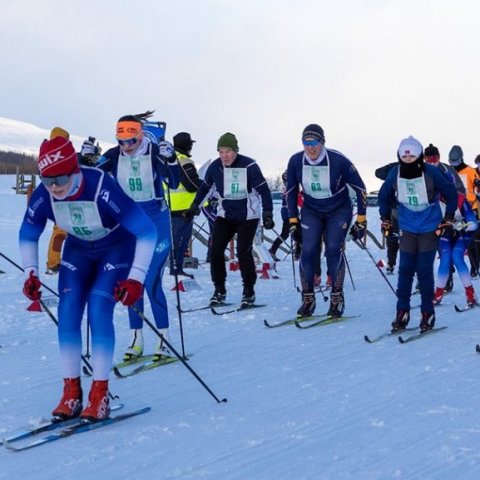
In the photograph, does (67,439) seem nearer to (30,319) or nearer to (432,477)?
(432,477)

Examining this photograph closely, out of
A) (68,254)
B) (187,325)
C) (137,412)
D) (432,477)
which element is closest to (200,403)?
(137,412)

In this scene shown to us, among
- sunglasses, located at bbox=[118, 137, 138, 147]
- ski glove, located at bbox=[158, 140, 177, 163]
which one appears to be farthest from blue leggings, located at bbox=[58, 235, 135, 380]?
ski glove, located at bbox=[158, 140, 177, 163]

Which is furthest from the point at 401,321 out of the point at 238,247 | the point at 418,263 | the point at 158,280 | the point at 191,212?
the point at 191,212

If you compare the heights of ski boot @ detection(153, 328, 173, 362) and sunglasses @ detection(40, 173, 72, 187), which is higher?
sunglasses @ detection(40, 173, 72, 187)

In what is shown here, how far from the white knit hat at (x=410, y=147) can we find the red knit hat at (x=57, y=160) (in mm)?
3511

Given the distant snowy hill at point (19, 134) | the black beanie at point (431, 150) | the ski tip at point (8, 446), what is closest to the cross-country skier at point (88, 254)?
the ski tip at point (8, 446)

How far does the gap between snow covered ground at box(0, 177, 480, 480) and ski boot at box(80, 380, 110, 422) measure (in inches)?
3.4

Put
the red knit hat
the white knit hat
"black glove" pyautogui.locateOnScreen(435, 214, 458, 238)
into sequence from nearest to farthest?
the red knit hat < the white knit hat < "black glove" pyautogui.locateOnScreen(435, 214, 458, 238)

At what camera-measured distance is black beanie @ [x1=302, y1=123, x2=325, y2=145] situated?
7848 mm

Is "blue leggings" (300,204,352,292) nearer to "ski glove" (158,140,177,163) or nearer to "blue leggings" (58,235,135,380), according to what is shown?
"ski glove" (158,140,177,163)

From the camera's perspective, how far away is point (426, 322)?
736cm

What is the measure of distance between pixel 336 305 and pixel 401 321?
3.23ft

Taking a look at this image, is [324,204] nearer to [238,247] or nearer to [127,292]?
[238,247]

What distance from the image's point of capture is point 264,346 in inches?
273
